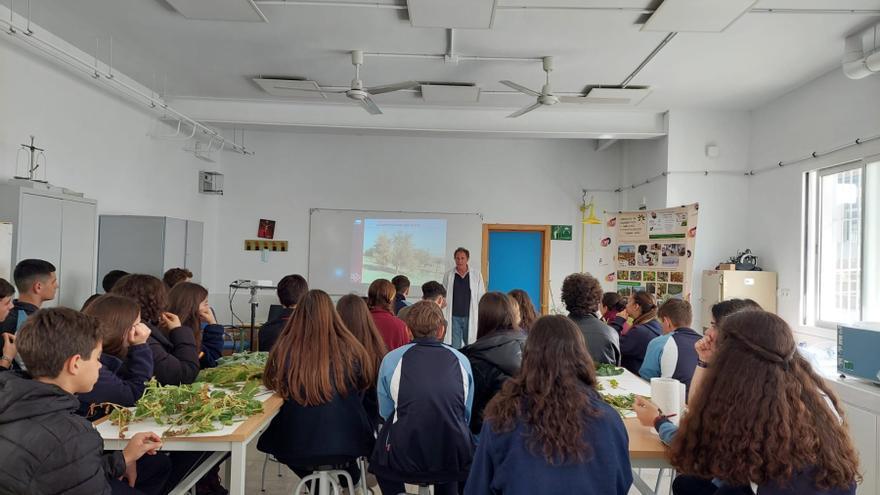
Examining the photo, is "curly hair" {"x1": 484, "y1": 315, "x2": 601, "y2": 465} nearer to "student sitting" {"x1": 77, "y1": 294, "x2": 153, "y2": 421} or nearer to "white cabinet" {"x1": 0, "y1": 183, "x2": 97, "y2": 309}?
"student sitting" {"x1": 77, "y1": 294, "x2": 153, "y2": 421}

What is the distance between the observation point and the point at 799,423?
144cm

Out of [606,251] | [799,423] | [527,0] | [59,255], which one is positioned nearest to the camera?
[799,423]

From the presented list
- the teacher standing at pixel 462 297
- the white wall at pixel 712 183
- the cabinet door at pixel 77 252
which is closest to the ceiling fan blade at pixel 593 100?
the white wall at pixel 712 183

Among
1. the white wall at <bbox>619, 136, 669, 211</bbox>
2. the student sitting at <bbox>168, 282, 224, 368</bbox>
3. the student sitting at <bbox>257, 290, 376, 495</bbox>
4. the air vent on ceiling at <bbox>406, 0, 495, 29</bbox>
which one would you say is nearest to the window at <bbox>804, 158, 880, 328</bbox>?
the white wall at <bbox>619, 136, 669, 211</bbox>

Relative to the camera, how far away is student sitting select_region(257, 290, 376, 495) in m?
2.48

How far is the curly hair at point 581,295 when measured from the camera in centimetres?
349

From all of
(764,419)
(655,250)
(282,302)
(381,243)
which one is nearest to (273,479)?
(282,302)

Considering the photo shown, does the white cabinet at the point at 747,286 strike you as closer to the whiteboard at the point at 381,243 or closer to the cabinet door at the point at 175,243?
the whiteboard at the point at 381,243

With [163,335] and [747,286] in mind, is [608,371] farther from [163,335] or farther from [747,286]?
[747,286]

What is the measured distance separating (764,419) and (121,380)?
7.41 ft

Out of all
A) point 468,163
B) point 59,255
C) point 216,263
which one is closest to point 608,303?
point 468,163

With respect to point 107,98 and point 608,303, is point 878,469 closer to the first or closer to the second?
point 608,303

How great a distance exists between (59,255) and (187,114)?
2.61 metres

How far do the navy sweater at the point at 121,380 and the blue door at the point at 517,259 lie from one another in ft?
18.8
